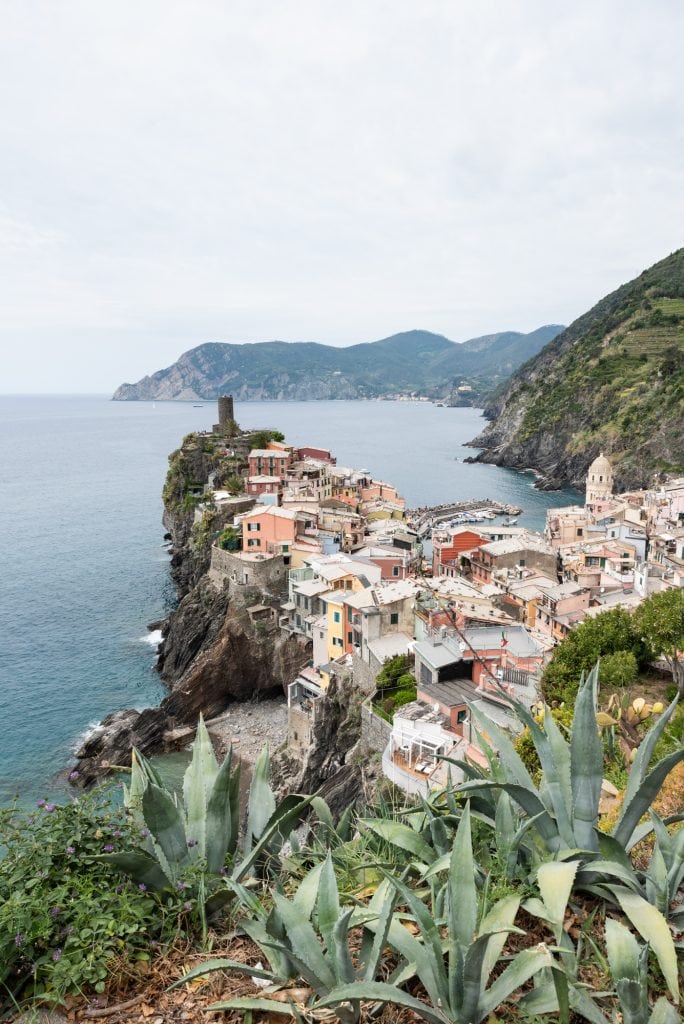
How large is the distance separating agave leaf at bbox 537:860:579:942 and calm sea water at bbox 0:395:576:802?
54.0 feet

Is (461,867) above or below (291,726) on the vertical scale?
above

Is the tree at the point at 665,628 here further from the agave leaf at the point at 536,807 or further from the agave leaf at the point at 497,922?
the agave leaf at the point at 497,922

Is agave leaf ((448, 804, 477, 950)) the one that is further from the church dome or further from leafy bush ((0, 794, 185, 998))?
the church dome

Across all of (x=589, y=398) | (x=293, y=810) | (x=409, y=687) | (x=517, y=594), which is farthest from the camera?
(x=589, y=398)

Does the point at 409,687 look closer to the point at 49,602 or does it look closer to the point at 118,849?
the point at 118,849

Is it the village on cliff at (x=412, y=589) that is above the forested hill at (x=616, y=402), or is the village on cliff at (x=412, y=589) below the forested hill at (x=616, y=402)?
below

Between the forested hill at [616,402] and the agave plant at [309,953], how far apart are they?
72.8m

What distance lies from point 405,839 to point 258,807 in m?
0.99

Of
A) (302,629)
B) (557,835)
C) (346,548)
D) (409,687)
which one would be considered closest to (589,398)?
(346,548)

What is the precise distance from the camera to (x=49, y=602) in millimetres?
38781

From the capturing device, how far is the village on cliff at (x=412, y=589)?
45.3 feet

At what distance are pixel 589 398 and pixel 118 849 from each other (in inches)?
3786

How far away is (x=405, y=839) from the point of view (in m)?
3.48

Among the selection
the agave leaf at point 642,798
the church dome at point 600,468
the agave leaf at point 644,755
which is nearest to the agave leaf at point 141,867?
the agave leaf at point 642,798
